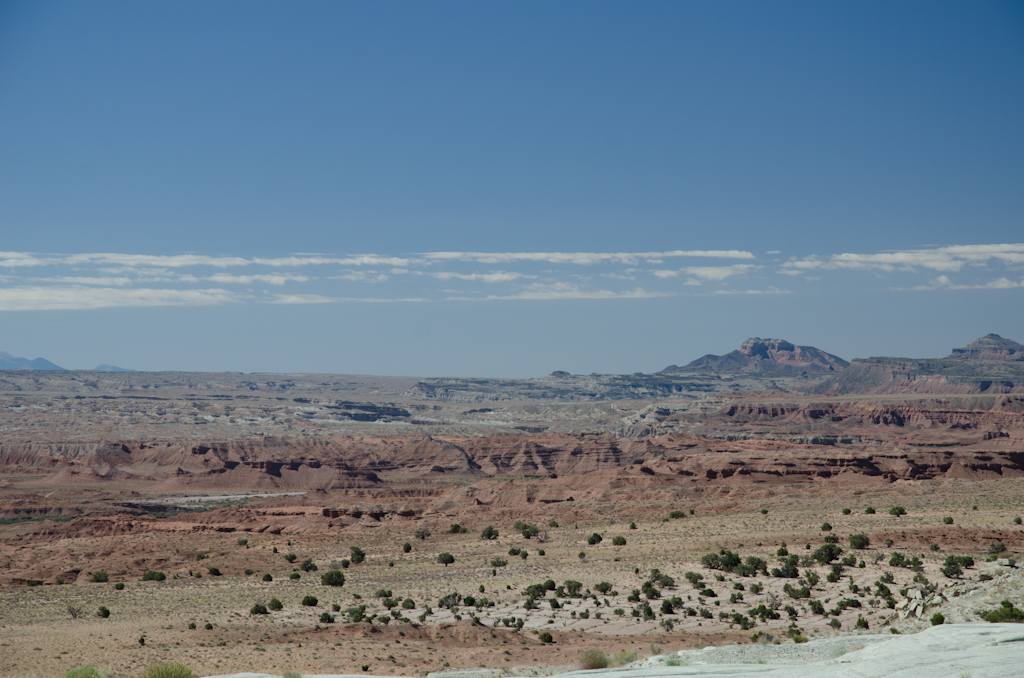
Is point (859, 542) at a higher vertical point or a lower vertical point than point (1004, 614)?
lower

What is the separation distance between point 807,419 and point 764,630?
164 meters

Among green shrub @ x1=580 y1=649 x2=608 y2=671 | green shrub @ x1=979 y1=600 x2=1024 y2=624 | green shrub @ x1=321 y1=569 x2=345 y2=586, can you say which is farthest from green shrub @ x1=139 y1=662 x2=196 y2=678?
green shrub @ x1=979 y1=600 x2=1024 y2=624

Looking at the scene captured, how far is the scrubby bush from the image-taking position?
41.9 metres

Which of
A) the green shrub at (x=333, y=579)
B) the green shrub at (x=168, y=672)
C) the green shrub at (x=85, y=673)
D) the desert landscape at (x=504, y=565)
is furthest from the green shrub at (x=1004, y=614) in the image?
the green shrub at (x=333, y=579)

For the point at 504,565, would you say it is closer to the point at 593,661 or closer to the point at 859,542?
the point at 859,542

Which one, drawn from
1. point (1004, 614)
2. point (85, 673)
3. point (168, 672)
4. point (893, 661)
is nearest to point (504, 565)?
point (168, 672)

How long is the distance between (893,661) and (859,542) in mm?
27597

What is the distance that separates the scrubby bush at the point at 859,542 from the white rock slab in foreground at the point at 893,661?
2308 centimetres

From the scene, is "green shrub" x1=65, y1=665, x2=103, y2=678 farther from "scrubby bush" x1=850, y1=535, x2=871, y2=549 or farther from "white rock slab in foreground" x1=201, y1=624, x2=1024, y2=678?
"scrubby bush" x1=850, y1=535, x2=871, y2=549

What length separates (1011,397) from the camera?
17775cm

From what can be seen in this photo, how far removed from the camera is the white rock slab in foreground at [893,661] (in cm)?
1579

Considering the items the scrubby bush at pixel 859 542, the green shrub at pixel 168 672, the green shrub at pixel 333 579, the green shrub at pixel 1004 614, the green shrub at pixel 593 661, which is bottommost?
the green shrub at pixel 333 579

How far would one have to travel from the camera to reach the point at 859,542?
42.0m

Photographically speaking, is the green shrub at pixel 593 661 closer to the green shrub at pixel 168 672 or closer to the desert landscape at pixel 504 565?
the desert landscape at pixel 504 565
